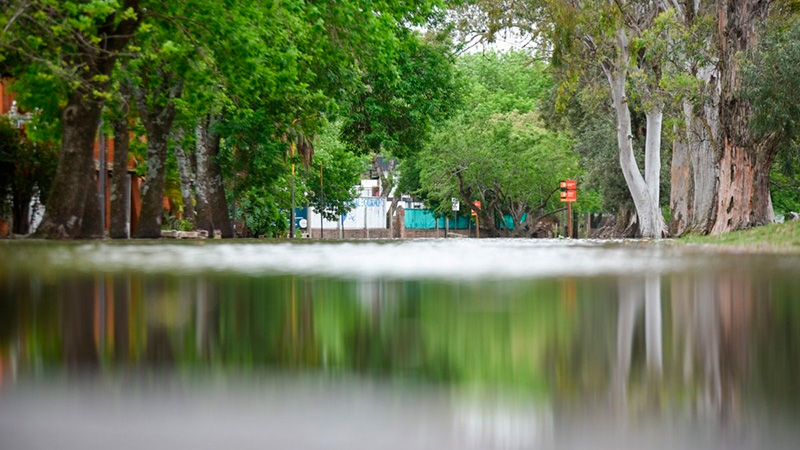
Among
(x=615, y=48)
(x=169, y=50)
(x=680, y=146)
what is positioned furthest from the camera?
(x=680, y=146)

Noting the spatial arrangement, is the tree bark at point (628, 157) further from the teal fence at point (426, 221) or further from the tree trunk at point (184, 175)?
the teal fence at point (426, 221)

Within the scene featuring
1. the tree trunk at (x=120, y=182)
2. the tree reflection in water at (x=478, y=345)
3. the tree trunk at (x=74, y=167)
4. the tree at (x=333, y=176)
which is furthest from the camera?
the tree at (x=333, y=176)

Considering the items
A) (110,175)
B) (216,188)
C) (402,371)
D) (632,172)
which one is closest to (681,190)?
(632,172)

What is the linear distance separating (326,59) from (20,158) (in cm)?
1096

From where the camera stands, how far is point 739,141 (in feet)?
84.4

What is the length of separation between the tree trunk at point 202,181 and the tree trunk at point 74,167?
29.5 ft

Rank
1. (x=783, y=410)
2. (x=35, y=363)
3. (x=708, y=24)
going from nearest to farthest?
(x=783, y=410), (x=35, y=363), (x=708, y=24)

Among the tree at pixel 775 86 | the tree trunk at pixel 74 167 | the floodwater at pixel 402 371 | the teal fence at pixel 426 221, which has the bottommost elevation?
the floodwater at pixel 402 371

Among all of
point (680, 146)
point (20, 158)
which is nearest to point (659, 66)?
point (680, 146)

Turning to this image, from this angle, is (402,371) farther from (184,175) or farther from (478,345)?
(184,175)

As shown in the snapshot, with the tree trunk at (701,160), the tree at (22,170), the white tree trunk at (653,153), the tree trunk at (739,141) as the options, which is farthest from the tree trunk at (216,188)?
the tree trunk at (739,141)

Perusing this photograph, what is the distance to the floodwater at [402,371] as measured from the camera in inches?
69.6

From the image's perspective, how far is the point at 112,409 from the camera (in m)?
1.96

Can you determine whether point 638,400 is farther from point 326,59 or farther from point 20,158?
point 20,158
